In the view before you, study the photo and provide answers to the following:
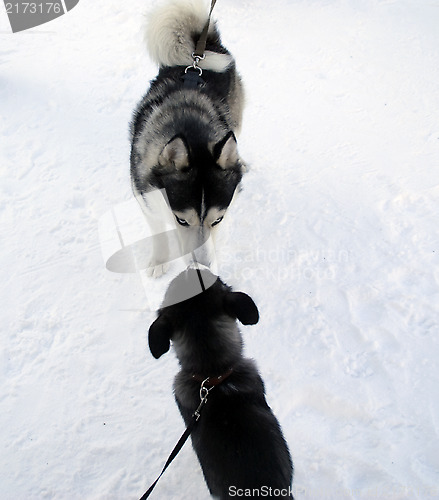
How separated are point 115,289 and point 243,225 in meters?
1.32

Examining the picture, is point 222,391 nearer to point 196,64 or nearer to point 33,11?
point 196,64

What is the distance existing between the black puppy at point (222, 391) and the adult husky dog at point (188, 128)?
595mm

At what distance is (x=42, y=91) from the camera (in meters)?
4.92

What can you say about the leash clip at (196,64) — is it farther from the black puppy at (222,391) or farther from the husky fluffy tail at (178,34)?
the black puppy at (222,391)

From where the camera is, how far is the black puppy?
1.60m

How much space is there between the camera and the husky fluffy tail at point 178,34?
3326mm

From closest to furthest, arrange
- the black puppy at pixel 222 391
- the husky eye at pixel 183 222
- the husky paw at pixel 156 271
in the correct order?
1. the black puppy at pixel 222 391
2. the husky eye at pixel 183 222
3. the husky paw at pixel 156 271

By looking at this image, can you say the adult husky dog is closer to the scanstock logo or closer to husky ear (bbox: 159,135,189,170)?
husky ear (bbox: 159,135,189,170)

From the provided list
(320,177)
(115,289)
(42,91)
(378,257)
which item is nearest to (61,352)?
(115,289)

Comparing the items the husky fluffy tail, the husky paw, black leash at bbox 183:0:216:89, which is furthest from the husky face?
the husky fluffy tail

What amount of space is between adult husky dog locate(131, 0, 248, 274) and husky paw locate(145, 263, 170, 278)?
0.08 metres

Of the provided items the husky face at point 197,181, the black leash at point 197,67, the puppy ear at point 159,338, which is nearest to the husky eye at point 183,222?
the husky face at point 197,181

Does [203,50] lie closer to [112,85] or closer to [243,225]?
[243,225]

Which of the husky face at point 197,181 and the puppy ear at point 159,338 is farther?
the husky face at point 197,181
